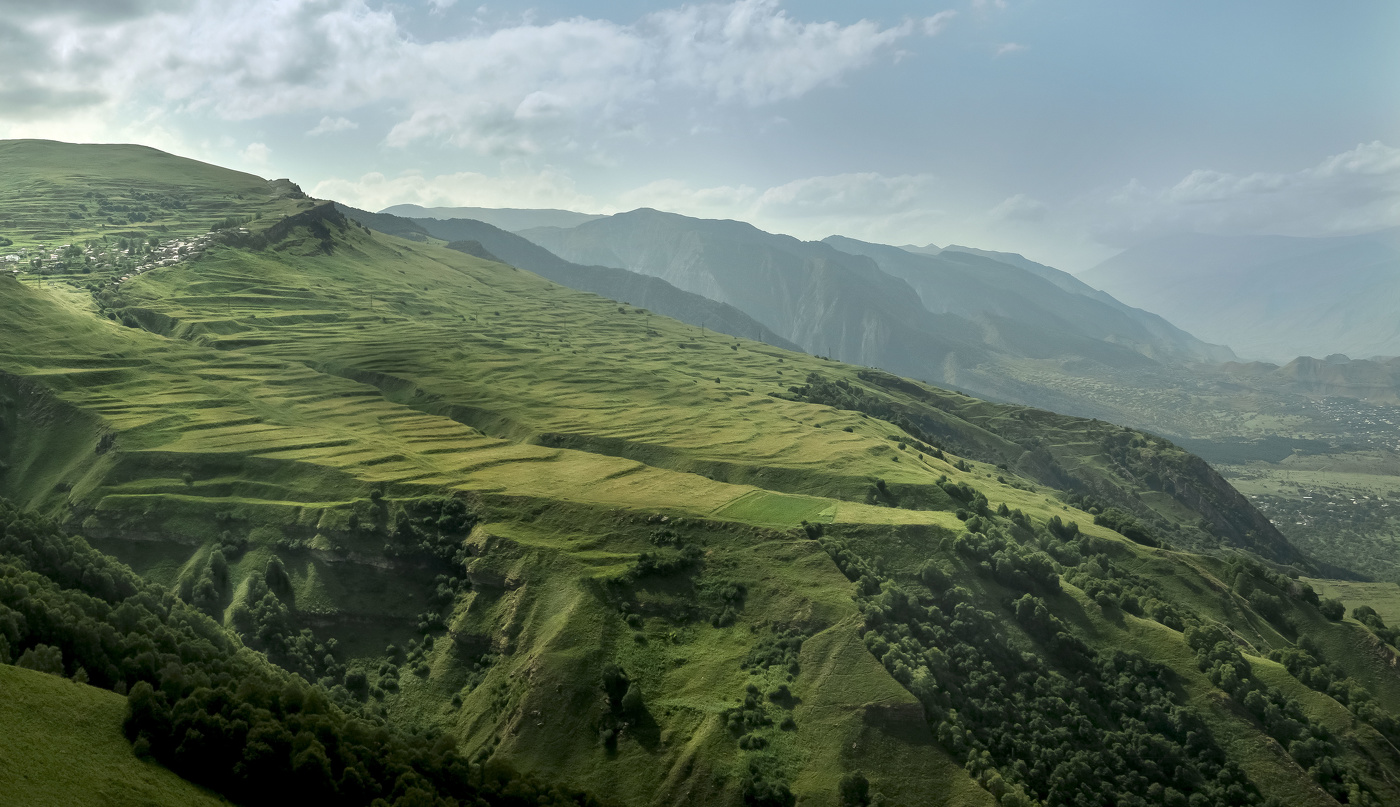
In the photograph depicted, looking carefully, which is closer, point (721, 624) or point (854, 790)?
point (854, 790)

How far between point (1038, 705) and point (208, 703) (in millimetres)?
115956

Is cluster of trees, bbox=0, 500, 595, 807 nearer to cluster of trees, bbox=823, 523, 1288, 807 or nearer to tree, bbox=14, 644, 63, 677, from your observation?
tree, bbox=14, 644, 63, 677

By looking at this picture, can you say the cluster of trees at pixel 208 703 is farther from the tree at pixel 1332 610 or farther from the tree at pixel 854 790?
the tree at pixel 1332 610

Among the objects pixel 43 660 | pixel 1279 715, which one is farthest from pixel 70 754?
pixel 1279 715

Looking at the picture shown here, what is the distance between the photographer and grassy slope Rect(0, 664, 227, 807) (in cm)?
6294

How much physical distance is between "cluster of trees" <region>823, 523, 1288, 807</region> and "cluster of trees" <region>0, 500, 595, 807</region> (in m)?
55.2

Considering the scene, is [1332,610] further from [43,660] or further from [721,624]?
[43,660]

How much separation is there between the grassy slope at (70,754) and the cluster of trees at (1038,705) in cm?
9392

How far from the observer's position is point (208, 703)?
83562mm

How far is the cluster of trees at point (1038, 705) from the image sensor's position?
114938 mm

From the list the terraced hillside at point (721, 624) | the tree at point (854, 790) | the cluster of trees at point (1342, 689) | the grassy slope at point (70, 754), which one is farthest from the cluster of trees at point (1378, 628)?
the grassy slope at point (70, 754)

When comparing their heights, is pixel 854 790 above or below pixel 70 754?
below

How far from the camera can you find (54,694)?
7612 centimetres

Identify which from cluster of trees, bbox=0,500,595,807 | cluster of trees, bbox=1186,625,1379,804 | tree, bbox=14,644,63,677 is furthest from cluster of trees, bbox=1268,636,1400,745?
tree, bbox=14,644,63,677
